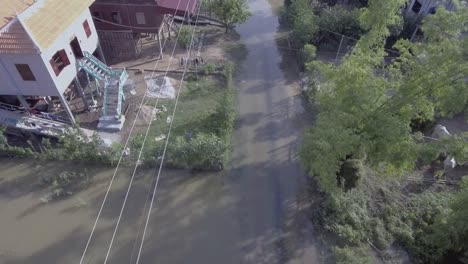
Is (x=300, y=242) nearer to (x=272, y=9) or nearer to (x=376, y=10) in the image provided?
(x=376, y=10)

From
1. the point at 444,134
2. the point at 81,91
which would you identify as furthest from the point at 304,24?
the point at 81,91

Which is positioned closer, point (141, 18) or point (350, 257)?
point (350, 257)

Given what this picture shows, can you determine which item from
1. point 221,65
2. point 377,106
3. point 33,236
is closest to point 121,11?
point 221,65

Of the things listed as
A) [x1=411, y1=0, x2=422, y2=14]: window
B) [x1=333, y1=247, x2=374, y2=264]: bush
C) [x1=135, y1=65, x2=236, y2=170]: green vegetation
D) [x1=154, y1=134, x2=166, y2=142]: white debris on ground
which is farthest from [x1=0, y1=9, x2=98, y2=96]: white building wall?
[x1=411, y1=0, x2=422, y2=14]: window

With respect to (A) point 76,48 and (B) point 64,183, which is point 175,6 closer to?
(A) point 76,48

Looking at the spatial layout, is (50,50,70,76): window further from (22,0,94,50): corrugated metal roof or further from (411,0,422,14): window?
(411,0,422,14): window

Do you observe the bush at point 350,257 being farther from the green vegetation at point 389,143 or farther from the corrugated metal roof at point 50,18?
the corrugated metal roof at point 50,18

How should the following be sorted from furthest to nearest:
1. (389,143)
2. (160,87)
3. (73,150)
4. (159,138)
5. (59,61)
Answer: (160,87) < (159,138) < (59,61) < (73,150) < (389,143)
